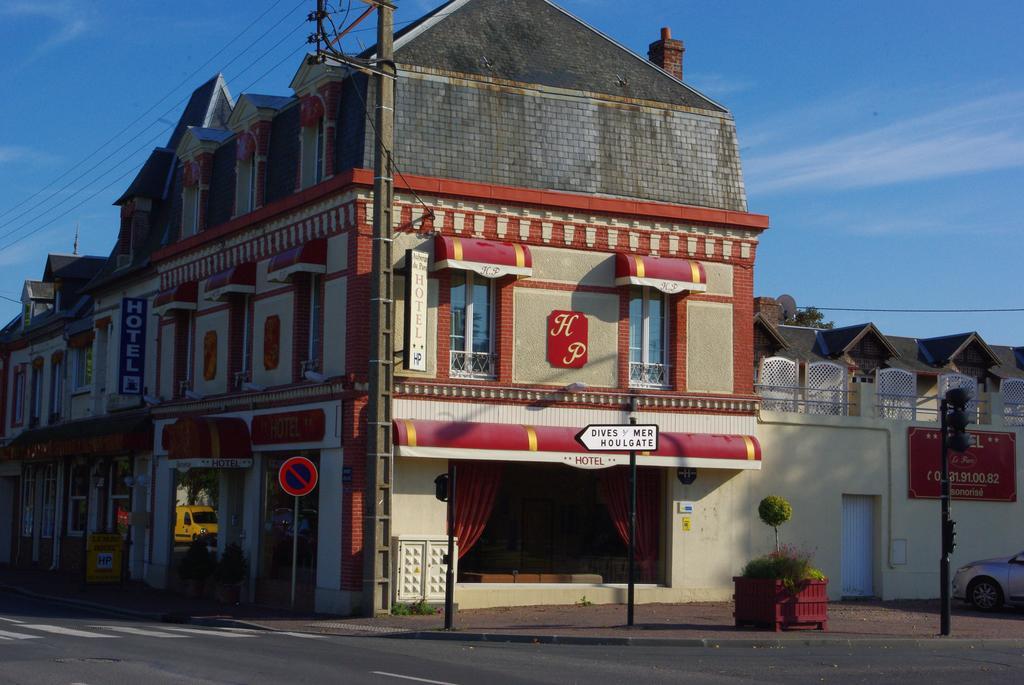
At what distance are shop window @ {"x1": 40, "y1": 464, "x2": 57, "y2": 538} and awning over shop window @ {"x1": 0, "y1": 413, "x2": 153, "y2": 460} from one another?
888 millimetres

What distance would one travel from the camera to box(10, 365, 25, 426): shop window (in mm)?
43069

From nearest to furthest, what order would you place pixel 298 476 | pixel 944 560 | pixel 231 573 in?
Answer: 1. pixel 944 560
2. pixel 298 476
3. pixel 231 573

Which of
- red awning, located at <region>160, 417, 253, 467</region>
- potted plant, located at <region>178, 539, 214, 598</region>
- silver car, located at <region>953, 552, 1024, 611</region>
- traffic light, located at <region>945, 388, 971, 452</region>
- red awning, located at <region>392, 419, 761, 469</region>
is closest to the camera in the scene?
traffic light, located at <region>945, 388, 971, 452</region>

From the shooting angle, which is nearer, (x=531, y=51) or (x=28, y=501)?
(x=531, y=51)

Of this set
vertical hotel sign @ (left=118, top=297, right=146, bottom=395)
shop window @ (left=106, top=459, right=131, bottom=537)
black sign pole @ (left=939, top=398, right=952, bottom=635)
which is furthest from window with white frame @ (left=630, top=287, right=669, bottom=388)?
shop window @ (left=106, top=459, right=131, bottom=537)

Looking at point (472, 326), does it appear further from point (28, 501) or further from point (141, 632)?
point (28, 501)

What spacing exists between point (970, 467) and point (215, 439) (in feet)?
51.3

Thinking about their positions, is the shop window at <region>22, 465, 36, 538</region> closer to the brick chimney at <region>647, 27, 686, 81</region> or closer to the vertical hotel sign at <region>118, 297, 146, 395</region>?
the vertical hotel sign at <region>118, 297, 146, 395</region>

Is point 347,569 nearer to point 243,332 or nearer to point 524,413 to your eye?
point 524,413

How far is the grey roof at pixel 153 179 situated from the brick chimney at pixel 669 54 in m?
14.1

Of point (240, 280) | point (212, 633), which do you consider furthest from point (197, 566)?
point (212, 633)

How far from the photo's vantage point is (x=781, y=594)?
1980 centimetres

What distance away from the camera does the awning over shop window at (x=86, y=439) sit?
3105 centimetres

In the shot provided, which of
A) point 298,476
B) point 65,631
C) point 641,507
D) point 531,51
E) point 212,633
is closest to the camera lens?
point 65,631
